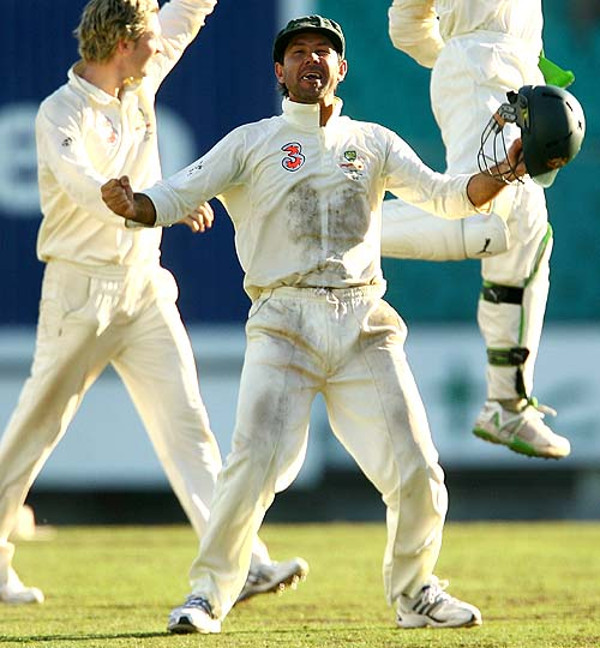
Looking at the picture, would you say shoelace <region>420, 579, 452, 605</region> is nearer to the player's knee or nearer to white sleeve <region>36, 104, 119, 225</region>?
the player's knee

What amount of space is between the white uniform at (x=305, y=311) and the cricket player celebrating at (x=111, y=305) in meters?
0.95

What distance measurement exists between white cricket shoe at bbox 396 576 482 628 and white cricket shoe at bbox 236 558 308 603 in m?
0.72

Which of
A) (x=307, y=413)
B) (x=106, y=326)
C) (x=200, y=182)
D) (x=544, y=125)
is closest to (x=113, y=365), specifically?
(x=106, y=326)

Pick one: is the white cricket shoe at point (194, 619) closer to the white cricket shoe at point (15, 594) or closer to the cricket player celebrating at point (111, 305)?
the cricket player celebrating at point (111, 305)

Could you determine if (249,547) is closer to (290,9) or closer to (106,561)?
(106,561)

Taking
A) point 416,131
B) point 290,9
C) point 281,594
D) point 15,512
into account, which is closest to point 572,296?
point 416,131

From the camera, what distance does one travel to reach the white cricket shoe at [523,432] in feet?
24.7

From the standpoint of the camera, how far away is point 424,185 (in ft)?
20.6

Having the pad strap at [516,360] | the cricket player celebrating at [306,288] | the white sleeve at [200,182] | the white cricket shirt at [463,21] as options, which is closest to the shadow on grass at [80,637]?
the cricket player celebrating at [306,288]

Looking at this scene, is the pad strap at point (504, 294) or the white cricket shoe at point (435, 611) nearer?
the white cricket shoe at point (435, 611)

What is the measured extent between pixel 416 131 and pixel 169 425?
805cm

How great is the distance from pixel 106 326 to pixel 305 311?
4.20 feet

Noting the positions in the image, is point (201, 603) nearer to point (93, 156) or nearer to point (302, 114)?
point (302, 114)

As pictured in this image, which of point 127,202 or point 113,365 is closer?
point 127,202
